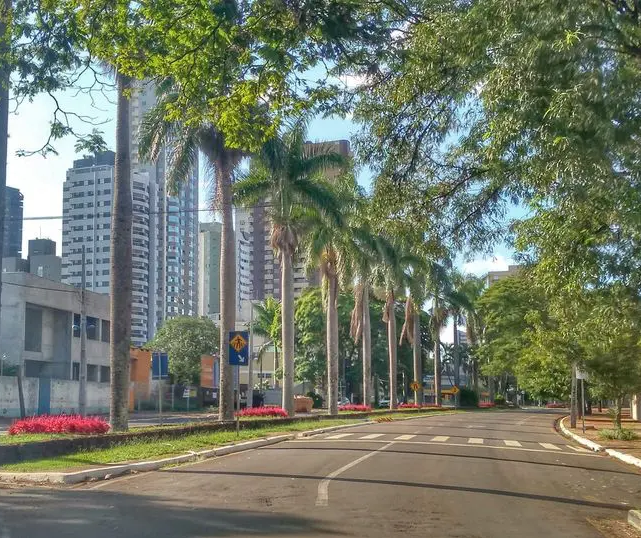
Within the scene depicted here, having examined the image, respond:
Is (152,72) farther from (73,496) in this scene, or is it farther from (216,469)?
(216,469)

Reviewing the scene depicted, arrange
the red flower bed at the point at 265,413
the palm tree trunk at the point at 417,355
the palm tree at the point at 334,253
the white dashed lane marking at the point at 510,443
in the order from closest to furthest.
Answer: the white dashed lane marking at the point at 510,443 → the red flower bed at the point at 265,413 → the palm tree at the point at 334,253 → the palm tree trunk at the point at 417,355

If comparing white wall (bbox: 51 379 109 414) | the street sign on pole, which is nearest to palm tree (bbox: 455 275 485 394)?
white wall (bbox: 51 379 109 414)

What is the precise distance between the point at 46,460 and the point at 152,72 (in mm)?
8457

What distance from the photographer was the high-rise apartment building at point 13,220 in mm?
24686

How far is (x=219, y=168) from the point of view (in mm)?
29609

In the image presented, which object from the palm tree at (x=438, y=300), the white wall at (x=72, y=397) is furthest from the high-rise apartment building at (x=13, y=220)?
the palm tree at (x=438, y=300)

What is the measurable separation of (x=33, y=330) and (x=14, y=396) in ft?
27.2

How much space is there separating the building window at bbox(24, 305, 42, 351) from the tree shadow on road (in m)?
44.2

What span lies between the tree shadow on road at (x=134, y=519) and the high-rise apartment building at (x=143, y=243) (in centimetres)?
6675

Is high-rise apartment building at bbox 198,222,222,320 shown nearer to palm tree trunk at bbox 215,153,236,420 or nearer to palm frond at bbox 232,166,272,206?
palm frond at bbox 232,166,272,206

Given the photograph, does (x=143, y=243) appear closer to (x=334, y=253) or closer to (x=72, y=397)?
(x=72, y=397)

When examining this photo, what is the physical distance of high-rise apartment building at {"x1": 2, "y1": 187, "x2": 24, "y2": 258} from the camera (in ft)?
81.0

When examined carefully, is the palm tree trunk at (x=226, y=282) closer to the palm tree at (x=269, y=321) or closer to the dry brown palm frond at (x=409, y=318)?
the dry brown palm frond at (x=409, y=318)

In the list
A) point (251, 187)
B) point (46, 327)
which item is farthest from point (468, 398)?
point (251, 187)
